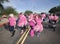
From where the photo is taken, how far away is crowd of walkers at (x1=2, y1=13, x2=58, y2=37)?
330 centimetres

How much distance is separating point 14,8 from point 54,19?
Result: 647 millimetres

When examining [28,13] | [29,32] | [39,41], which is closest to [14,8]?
[28,13]

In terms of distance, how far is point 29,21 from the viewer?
3312 millimetres

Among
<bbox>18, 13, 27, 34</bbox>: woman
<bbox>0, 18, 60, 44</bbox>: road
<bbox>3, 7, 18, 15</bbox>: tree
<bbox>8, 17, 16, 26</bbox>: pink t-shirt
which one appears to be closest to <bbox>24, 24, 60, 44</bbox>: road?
<bbox>0, 18, 60, 44</bbox>: road

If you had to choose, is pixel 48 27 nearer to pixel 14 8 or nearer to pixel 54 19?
pixel 54 19

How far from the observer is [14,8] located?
10.9ft

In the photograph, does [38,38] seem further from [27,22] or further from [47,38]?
[27,22]

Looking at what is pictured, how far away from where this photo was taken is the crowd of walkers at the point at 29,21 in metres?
3.30

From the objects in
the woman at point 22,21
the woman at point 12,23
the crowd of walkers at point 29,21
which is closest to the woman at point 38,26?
the crowd of walkers at point 29,21

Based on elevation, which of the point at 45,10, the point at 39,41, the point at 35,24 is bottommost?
the point at 39,41

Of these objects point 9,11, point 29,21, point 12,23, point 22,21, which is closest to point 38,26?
point 29,21

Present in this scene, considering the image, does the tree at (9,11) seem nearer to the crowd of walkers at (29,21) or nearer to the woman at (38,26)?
the crowd of walkers at (29,21)

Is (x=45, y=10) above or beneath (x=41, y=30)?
above

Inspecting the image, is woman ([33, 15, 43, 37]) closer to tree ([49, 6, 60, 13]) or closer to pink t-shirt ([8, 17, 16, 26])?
tree ([49, 6, 60, 13])
